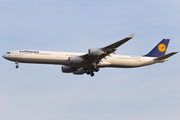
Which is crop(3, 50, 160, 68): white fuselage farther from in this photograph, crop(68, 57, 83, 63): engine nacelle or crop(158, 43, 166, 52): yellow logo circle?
crop(158, 43, 166, 52): yellow logo circle

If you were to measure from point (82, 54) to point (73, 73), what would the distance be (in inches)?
257

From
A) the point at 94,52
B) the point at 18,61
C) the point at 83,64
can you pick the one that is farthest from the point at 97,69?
the point at 18,61

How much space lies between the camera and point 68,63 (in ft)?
147

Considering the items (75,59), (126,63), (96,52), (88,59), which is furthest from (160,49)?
(75,59)

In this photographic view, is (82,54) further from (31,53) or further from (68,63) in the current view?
(31,53)

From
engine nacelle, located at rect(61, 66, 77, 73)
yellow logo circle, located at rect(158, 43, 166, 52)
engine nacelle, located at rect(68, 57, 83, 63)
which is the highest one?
yellow logo circle, located at rect(158, 43, 166, 52)

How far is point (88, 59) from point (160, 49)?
16132 millimetres

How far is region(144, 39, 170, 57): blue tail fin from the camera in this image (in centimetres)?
5209

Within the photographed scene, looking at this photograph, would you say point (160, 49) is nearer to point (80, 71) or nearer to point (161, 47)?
point (161, 47)

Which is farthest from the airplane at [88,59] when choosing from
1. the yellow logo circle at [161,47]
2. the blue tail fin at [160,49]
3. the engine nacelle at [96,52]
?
the yellow logo circle at [161,47]

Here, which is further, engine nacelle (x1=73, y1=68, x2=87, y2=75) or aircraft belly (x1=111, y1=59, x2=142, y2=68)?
engine nacelle (x1=73, y1=68, x2=87, y2=75)

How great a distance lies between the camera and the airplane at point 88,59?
43031 millimetres

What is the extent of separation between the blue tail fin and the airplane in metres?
1.64

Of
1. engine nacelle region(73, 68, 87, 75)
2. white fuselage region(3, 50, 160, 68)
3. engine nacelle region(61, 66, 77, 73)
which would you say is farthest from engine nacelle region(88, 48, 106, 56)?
engine nacelle region(61, 66, 77, 73)
